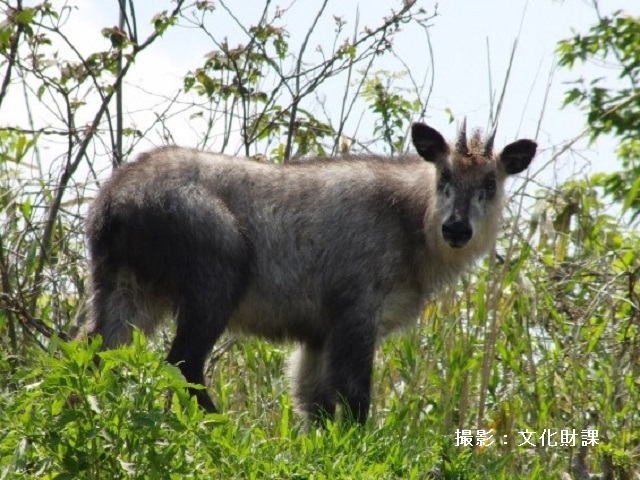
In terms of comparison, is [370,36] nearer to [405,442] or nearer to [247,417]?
[247,417]

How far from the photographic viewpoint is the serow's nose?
226 inches

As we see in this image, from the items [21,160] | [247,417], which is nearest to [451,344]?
[247,417]

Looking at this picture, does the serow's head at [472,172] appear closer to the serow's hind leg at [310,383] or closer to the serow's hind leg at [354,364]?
the serow's hind leg at [354,364]

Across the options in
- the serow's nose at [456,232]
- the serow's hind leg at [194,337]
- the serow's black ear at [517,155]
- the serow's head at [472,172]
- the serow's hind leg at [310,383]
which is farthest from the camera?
the serow's black ear at [517,155]

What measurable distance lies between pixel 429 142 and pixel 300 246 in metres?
0.83

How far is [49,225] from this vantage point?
6613mm

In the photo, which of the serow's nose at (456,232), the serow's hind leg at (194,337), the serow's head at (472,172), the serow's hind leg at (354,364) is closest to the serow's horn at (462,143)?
the serow's head at (472,172)

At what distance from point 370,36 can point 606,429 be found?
280 centimetres

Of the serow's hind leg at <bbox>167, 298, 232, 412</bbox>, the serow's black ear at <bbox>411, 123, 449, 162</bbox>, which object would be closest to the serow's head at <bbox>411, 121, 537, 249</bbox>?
the serow's black ear at <bbox>411, 123, 449, 162</bbox>

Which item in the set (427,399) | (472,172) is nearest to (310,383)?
(427,399)

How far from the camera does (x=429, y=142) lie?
20.2 feet

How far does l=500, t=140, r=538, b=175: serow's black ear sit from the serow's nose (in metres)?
0.61

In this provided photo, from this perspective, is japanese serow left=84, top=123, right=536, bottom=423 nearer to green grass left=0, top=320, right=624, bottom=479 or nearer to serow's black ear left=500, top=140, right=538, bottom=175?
serow's black ear left=500, top=140, right=538, bottom=175

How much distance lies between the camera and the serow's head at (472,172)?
5.95 meters
